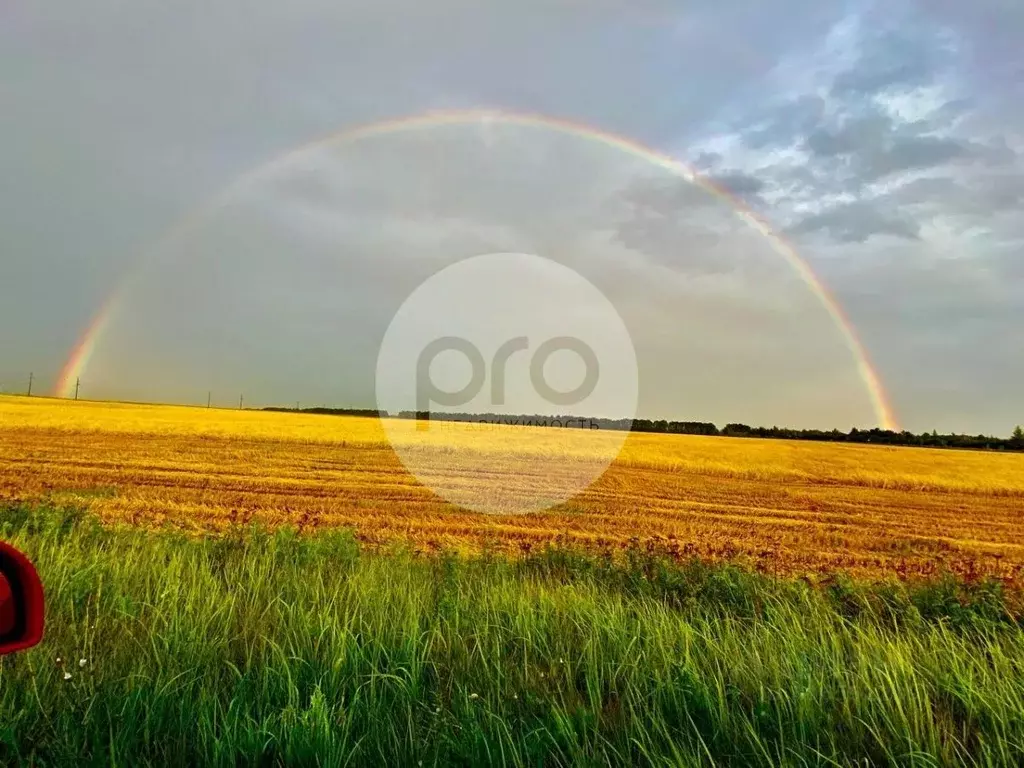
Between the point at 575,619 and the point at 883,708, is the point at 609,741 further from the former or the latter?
the point at 575,619

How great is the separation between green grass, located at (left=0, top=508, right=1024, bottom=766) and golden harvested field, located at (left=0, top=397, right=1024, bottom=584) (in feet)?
24.3

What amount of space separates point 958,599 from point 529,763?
564 cm

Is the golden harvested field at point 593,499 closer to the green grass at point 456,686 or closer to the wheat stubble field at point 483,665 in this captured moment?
the wheat stubble field at point 483,665

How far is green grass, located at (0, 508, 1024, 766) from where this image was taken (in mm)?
2598

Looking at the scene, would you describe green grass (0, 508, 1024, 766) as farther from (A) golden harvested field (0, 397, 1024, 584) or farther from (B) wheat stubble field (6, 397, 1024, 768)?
(A) golden harvested field (0, 397, 1024, 584)

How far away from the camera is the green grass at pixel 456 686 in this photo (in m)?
2.60

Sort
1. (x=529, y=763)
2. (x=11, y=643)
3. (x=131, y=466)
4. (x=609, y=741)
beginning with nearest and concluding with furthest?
(x=11, y=643)
(x=529, y=763)
(x=609, y=741)
(x=131, y=466)

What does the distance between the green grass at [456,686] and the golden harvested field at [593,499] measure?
7397mm

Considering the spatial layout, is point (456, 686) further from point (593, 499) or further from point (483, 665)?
point (593, 499)

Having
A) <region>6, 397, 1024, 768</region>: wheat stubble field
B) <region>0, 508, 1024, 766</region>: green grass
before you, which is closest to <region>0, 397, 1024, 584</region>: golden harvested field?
<region>6, 397, 1024, 768</region>: wheat stubble field

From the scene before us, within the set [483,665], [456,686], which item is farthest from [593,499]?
[456,686]

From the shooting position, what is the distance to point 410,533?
44.8 feet

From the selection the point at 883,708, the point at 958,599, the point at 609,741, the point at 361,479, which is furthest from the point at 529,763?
the point at 361,479

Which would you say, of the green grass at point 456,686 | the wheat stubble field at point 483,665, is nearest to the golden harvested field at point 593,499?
the wheat stubble field at point 483,665
